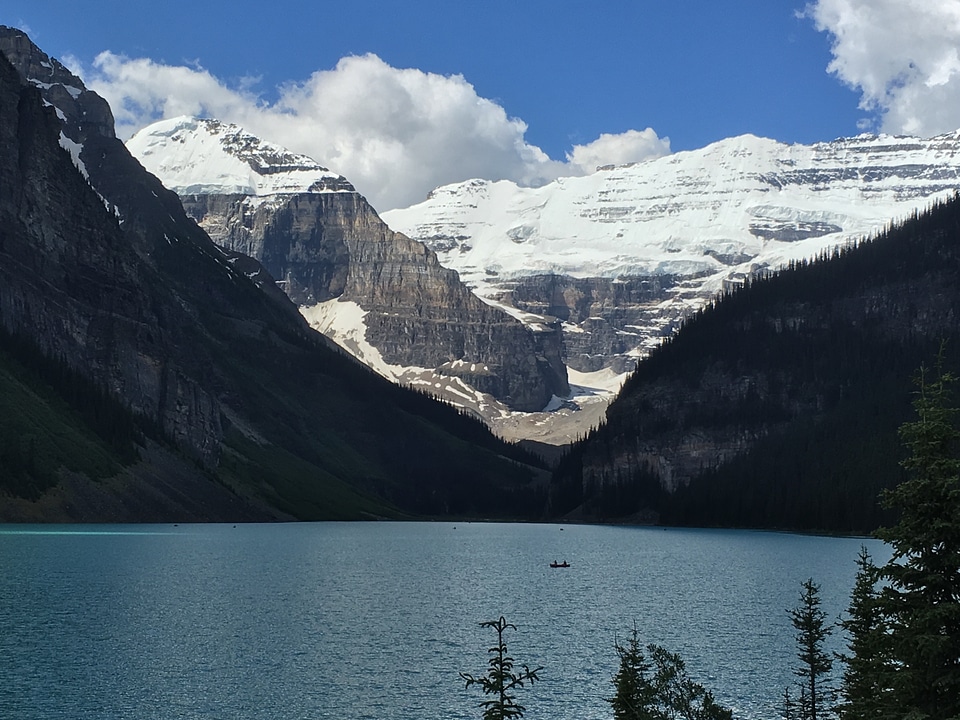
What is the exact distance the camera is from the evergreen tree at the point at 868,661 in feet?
122

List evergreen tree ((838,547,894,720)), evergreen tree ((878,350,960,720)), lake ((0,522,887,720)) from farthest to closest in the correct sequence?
lake ((0,522,887,720)) < evergreen tree ((838,547,894,720)) < evergreen tree ((878,350,960,720))

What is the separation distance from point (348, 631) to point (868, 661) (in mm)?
64256

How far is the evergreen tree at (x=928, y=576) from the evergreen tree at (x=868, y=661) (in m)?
0.85

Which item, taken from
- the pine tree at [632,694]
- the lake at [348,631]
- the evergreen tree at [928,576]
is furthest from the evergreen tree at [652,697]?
the lake at [348,631]

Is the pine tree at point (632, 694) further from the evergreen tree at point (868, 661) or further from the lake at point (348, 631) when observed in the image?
the lake at point (348, 631)

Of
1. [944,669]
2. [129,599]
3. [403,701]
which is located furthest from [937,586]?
[129,599]

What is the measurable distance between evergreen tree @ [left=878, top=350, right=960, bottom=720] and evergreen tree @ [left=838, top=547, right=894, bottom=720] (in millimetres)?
849

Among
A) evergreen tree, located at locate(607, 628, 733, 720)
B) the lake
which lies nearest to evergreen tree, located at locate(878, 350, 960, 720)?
evergreen tree, located at locate(607, 628, 733, 720)

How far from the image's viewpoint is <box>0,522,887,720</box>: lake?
240 ft

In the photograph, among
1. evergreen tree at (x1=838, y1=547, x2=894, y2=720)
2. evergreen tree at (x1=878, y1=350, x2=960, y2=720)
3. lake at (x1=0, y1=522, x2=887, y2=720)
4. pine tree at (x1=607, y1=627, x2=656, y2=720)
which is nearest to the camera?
evergreen tree at (x1=878, y1=350, x2=960, y2=720)

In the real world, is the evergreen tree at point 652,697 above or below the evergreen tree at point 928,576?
below

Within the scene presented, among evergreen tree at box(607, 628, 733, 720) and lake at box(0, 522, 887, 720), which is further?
lake at box(0, 522, 887, 720)

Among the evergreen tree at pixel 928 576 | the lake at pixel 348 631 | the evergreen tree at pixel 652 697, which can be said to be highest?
the evergreen tree at pixel 928 576

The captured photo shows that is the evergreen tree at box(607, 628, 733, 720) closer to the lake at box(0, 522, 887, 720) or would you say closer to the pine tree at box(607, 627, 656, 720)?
the pine tree at box(607, 627, 656, 720)
